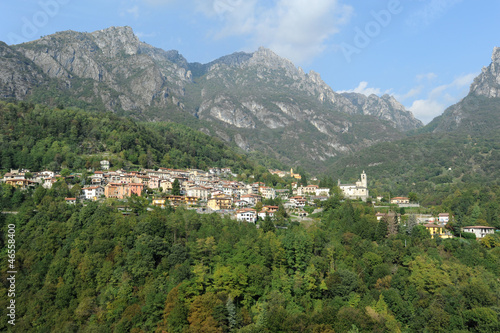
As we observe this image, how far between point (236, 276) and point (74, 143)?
191 ft

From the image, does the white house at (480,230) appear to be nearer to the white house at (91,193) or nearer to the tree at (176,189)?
the tree at (176,189)

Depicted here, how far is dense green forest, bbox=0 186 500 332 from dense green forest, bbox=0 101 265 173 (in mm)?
23657

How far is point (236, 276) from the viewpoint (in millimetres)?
37719

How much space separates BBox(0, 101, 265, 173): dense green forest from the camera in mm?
71312

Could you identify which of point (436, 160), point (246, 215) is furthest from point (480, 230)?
point (436, 160)

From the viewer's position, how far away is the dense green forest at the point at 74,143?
71.3 metres

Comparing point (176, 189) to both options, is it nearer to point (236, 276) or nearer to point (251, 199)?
point (251, 199)

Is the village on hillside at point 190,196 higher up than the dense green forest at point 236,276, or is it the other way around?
the village on hillside at point 190,196

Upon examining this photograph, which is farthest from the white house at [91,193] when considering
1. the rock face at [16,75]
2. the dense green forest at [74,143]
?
the rock face at [16,75]

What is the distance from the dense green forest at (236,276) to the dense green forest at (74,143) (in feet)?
77.6

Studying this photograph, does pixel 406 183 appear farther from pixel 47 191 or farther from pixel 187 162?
pixel 47 191

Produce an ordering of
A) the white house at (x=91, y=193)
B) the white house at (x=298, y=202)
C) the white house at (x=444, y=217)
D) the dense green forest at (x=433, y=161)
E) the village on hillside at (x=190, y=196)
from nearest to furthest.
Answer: the village on hillside at (x=190, y=196) < the white house at (x=444, y=217) < the white house at (x=91, y=193) < the white house at (x=298, y=202) < the dense green forest at (x=433, y=161)

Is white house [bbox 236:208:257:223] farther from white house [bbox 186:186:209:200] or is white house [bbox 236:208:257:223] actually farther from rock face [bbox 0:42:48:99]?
rock face [bbox 0:42:48:99]

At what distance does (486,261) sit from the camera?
42.8m
